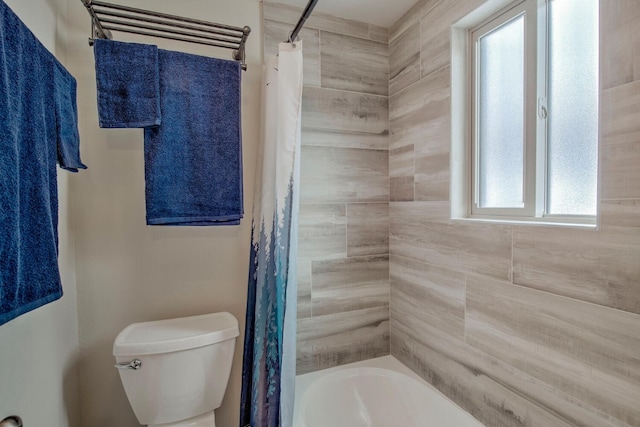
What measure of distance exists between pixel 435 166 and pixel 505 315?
0.75 meters

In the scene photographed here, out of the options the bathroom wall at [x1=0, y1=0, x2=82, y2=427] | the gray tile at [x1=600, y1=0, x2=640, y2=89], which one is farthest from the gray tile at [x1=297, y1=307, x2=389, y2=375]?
the gray tile at [x1=600, y1=0, x2=640, y2=89]

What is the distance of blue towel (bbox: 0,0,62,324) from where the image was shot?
668 mm

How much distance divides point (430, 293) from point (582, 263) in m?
0.74

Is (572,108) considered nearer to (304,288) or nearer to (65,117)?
(304,288)

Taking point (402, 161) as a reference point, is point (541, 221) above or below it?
below

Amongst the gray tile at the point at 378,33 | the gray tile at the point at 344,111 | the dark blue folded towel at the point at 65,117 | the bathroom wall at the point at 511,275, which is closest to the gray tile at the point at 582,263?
the bathroom wall at the point at 511,275

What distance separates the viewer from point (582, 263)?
0.98m

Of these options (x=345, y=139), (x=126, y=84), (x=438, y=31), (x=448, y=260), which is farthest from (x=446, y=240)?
(x=126, y=84)

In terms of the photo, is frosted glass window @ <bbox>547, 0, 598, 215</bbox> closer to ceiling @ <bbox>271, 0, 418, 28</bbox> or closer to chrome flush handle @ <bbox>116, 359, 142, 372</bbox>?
ceiling @ <bbox>271, 0, 418, 28</bbox>

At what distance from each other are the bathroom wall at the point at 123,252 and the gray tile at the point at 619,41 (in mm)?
1508

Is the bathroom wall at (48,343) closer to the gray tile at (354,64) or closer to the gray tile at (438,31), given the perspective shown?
the gray tile at (354,64)

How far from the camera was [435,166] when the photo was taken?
157 centimetres

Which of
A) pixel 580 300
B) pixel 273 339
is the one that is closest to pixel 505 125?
pixel 580 300

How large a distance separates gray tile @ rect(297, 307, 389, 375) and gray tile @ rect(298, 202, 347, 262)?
15.1 inches
